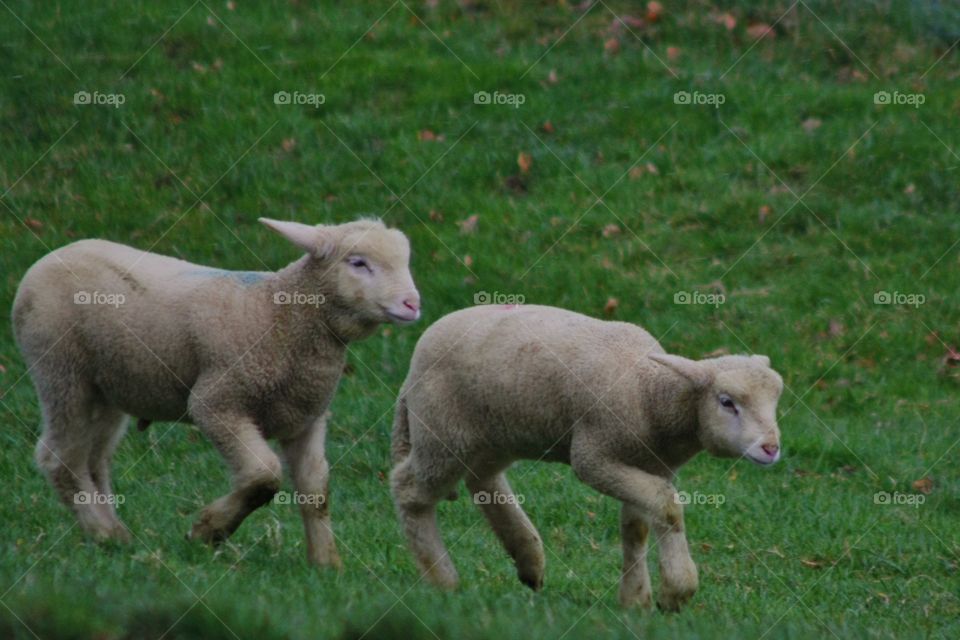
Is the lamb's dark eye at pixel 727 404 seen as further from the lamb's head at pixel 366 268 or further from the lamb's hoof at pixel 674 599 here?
the lamb's head at pixel 366 268

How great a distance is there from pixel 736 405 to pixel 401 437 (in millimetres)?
2050

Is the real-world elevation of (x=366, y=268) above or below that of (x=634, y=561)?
above

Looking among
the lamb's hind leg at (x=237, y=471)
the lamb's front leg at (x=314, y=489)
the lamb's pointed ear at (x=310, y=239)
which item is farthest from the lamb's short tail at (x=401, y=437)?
the lamb's pointed ear at (x=310, y=239)

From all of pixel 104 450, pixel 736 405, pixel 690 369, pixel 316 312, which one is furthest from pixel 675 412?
pixel 104 450

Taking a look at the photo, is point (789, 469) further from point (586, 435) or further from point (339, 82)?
point (339, 82)

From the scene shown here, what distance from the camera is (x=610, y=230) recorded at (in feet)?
47.4

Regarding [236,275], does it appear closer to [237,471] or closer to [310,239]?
[310,239]

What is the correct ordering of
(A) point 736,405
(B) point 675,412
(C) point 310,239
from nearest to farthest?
(A) point 736,405 < (B) point 675,412 < (C) point 310,239

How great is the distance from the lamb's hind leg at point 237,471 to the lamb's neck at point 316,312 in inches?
20.8

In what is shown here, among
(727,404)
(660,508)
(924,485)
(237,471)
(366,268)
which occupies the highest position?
(366,268)

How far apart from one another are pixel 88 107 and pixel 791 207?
20.5 feet

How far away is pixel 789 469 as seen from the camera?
1133 cm

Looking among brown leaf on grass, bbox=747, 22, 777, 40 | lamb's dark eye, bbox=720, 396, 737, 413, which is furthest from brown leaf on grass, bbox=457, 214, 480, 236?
lamb's dark eye, bbox=720, 396, 737, 413

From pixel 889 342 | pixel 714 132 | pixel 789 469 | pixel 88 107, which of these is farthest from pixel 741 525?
pixel 88 107
